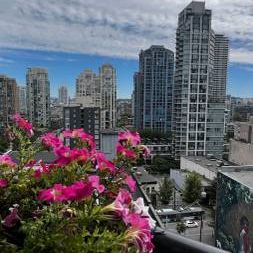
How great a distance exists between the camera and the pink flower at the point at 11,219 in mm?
566

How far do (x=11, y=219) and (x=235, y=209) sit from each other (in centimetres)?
728

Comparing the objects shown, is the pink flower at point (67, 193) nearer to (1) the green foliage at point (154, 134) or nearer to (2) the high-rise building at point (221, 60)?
(1) the green foliage at point (154, 134)

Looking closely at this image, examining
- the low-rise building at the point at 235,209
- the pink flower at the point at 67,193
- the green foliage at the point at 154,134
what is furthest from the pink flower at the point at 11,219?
the green foliage at the point at 154,134

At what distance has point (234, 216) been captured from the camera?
24.0 feet

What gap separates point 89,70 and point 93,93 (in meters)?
2.47

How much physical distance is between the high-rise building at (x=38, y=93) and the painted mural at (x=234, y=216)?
18519 millimetres

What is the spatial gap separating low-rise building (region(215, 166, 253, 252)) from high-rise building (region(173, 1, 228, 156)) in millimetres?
10343

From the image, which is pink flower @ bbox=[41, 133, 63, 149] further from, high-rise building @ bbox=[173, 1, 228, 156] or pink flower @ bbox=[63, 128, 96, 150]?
high-rise building @ bbox=[173, 1, 228, 156]

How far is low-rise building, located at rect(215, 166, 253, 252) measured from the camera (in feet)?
22.3

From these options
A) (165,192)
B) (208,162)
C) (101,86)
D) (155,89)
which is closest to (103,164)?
(165,192)

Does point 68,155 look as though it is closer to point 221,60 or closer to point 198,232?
point 198,232

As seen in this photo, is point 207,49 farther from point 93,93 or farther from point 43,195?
point 43,195

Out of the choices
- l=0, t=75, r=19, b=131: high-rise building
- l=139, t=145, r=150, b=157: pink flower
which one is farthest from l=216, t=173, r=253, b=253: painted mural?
l=0, t=75, r=19, b=131: high-rise building

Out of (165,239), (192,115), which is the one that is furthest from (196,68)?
(165,239)
